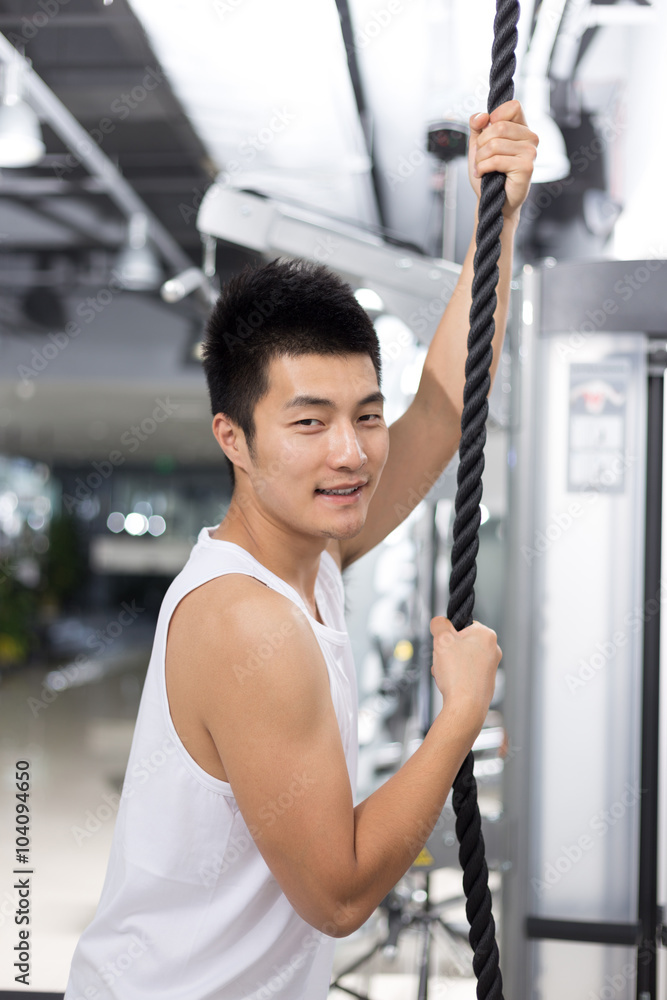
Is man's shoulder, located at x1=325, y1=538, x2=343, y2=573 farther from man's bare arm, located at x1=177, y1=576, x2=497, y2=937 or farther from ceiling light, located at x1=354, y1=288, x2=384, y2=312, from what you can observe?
ceiling light, located at x1=354, y1=288, x2=384, y2=312

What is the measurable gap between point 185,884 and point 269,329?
2.24ft

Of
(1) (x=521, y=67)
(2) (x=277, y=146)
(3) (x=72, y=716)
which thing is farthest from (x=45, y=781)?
(1) (x=521, y=67)

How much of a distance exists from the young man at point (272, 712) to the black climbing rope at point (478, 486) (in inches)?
2.3

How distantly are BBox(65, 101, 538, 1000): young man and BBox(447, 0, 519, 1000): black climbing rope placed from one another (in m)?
0.06

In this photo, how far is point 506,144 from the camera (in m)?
1.04

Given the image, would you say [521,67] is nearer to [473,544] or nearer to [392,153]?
[392,153]

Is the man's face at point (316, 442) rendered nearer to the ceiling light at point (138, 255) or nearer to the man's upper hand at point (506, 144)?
the man's upper hand at point (506, 144)

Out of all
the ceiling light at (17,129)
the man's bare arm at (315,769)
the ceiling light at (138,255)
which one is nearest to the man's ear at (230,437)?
the man's bare arm at (315,769)

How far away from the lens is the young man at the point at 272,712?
2.99ft

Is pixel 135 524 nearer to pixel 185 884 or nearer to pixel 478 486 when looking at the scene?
pixel 185 884

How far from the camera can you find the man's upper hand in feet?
3.37

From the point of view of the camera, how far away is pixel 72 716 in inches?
329

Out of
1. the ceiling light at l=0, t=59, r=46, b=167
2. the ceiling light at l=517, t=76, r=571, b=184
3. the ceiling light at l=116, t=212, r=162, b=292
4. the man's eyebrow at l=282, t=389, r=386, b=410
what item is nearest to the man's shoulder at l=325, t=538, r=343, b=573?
the man's eyebrow at l=282, t=389, r=386, b=410

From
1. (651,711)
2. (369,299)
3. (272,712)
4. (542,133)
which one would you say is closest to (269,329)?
(272,712)
